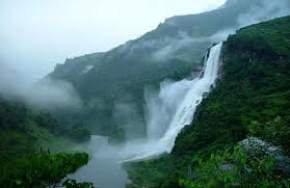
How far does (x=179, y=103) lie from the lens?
12350 cm

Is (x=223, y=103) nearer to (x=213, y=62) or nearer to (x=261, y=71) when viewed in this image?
(x=261, y=71)

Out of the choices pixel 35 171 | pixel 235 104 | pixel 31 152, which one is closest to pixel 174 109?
pixel 235 104

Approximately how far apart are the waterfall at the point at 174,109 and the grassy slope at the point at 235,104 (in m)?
4.05

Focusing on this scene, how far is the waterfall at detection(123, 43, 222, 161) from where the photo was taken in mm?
106738

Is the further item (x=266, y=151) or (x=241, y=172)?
(x=266, y=151)

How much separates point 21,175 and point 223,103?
73738mm

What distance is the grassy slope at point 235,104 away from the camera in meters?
78.9

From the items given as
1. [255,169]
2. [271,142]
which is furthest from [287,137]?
[255,169]

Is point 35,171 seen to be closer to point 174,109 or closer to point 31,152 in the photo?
point 31,152

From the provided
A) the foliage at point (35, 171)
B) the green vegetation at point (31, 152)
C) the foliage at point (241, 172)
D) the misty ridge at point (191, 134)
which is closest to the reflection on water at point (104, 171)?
the misty ridge at point (191, 134)

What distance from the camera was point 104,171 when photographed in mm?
99750

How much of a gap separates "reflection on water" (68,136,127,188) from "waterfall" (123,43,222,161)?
4401 mm

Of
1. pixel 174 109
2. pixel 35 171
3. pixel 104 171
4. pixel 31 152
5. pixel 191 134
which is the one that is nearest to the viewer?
pixel 35 171

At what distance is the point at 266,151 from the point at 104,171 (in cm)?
8749
